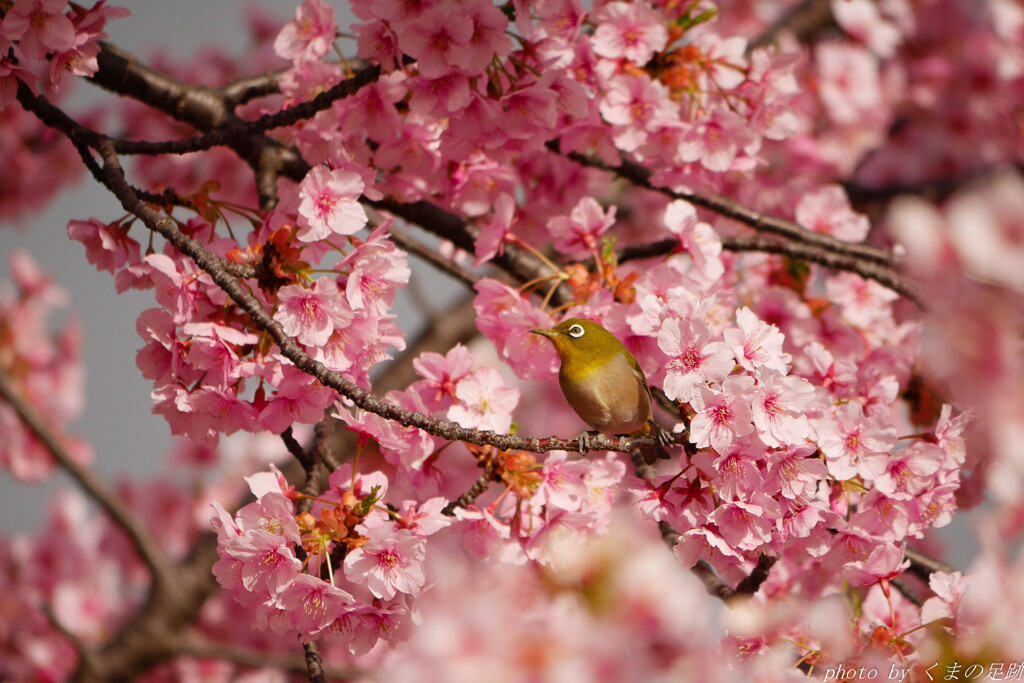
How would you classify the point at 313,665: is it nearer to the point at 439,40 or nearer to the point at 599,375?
the point at 599,375

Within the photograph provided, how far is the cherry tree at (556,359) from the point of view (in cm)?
138

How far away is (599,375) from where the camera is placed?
177cm

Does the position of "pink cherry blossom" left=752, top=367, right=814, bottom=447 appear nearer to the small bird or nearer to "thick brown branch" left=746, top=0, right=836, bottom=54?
the small bird

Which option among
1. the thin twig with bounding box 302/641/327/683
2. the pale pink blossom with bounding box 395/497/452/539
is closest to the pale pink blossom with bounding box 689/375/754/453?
the pale pink blossom with bounding box 395/497/452/539

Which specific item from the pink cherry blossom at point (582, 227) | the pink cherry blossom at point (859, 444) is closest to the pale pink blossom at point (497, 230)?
the pink cherry blossom at point (582, 227)

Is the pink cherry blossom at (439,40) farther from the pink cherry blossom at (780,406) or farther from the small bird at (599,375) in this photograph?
the pink cherry blossom at (780,406)

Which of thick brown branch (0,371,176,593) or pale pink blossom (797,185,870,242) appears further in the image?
thick brown branch (0,371,176,593)

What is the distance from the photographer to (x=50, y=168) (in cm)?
480

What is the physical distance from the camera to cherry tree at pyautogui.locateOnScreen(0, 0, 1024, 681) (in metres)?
1.38

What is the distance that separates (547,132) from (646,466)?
0.99 m

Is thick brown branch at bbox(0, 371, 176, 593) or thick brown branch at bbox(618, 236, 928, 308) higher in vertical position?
thick brown branch at bbox(618, 236, 928, 308)

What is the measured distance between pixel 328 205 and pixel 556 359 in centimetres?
75

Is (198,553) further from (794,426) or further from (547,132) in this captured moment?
(794,426)

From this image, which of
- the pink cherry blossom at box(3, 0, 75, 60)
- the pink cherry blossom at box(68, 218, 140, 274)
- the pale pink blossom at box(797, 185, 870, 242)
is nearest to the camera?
the pink cherry blossom at box(3, 0, 75, 60)
